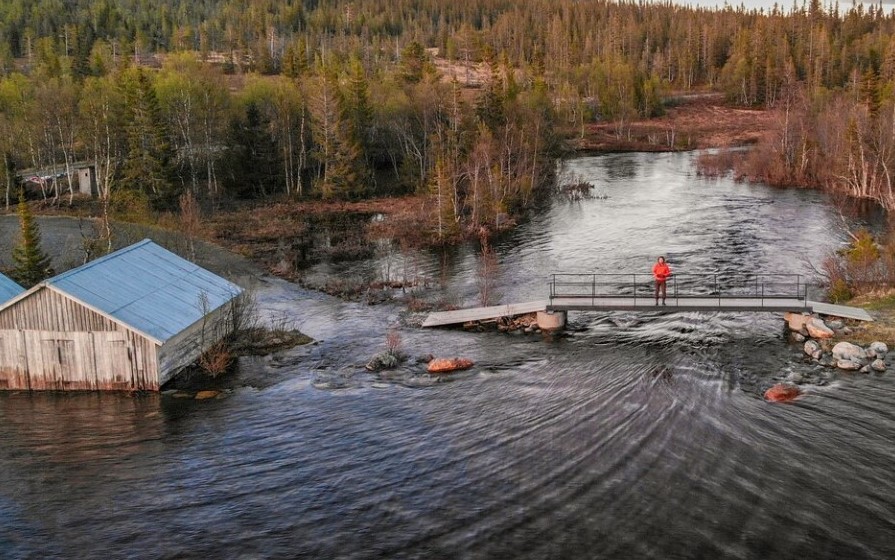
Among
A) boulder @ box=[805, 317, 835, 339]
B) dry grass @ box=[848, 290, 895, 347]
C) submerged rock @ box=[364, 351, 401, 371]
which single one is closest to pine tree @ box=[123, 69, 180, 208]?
submerged rock @ box=[364, 351, 401, 371]

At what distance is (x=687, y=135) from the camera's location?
4929 inches

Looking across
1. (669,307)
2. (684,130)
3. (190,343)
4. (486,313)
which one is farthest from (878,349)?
(684,130)

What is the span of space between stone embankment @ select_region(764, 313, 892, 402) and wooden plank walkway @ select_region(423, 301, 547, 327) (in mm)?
10913

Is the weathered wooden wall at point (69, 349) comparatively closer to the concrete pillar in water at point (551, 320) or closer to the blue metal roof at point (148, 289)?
the blue metal roof at point (148, 289)

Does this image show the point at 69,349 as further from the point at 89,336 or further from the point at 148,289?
Result: the point at 148,289

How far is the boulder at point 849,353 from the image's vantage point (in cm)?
3138

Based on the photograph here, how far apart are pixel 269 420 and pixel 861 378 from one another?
2111 centimetres

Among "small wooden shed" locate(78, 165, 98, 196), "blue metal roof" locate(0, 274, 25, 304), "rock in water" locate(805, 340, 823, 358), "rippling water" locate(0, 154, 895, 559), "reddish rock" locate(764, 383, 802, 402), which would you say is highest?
"small wooden shed" locate(78, 165, 98, 196)

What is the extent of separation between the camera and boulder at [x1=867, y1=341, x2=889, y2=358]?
31.7 m

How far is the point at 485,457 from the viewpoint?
25500mm

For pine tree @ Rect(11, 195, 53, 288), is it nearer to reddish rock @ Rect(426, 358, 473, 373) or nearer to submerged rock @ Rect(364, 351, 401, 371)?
submerged rock @ Rect(364, 351, 401, 371)

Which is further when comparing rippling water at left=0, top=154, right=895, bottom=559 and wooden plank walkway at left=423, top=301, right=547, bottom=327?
wooden plank walkway at left=423, top=301, right=547, bottom=327

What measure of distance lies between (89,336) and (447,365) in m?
13.4

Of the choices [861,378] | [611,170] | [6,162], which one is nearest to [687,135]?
[611,170]
